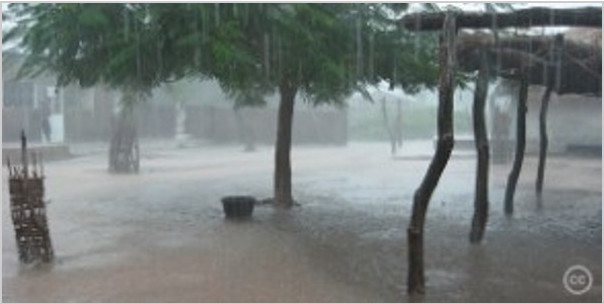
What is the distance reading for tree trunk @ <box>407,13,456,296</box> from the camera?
25.1 feet

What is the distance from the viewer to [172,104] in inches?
1654

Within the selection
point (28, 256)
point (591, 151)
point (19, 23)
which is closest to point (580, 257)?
point (28, 256)

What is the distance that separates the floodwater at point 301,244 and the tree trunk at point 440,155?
297mm

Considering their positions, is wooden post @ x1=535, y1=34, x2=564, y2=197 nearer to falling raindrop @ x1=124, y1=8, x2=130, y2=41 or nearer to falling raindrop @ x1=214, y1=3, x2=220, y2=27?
falling raindrop @ x1=214, y1=3, x2=220, y2=27

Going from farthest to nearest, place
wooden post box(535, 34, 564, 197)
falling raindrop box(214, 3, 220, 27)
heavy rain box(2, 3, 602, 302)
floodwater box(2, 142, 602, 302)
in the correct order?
wooden post box(535, 34, 564, 197) < falling raindrop box(214, 3, 220, 27) < heavy rain box(2, 3, 602, 302) < floodwater box(2, 142, 602, 302)

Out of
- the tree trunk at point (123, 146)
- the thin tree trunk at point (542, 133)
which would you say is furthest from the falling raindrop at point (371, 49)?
the tree trunk at point (123, 146)

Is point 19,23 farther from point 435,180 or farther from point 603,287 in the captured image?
point 603,287

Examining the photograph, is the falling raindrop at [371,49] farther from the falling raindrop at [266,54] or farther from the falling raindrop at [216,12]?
the falling raindrop at [216,12]

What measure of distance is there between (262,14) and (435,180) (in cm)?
365

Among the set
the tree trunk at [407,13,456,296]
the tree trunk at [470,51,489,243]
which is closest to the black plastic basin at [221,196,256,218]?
the tree trunk at [470,51,489,243]

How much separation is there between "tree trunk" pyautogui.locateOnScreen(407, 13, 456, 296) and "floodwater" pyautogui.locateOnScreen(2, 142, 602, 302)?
297mm

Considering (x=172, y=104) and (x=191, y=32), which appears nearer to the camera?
(x=191, y=32)

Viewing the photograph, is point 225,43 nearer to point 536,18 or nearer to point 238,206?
point 536,18

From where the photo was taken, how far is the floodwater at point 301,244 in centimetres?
824
